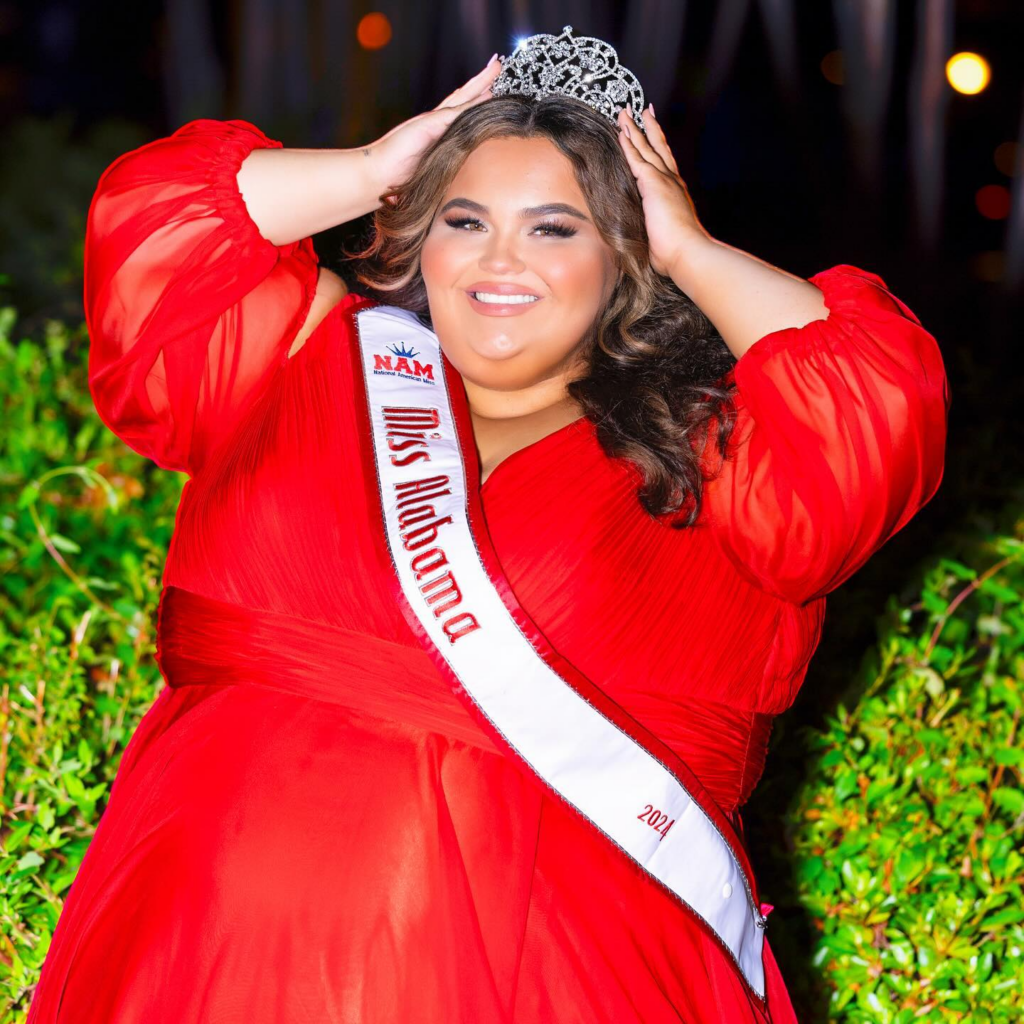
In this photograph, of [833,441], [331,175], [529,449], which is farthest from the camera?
[331,175]

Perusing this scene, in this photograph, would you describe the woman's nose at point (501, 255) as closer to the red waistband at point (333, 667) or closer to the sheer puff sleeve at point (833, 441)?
the sheer puff sleeve at point (833, 441)

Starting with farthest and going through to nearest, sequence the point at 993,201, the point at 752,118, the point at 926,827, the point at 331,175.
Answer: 1. the point at 993,201
2. the point at 752,118
3. the point at 926,827
4. the point at 331,175

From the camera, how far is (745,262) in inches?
74.5

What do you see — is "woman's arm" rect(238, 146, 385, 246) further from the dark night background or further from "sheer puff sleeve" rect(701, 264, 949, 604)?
the dark night background

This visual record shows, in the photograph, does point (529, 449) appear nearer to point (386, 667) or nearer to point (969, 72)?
point (386, 667)

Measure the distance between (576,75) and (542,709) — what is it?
2.97ft

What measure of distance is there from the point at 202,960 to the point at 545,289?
3.18 feet

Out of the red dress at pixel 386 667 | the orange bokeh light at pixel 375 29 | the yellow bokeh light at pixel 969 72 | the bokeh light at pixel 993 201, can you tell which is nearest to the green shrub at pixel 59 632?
the red dress at pixel 386 667

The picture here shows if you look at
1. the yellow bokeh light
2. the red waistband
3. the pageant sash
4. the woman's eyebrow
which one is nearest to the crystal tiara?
→ the woman's eyebrow

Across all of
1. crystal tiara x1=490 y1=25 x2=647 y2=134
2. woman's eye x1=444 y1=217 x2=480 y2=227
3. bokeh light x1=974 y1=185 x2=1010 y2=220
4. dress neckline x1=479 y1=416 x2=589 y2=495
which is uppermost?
crystal tiara x1=490 y1=25 x2=647 y2=134

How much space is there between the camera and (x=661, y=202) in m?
2.00

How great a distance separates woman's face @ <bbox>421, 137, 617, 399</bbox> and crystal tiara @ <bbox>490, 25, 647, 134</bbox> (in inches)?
3.8

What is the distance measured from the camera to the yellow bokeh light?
7934 millimetres

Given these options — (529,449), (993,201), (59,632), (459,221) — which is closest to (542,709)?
(529,449)
